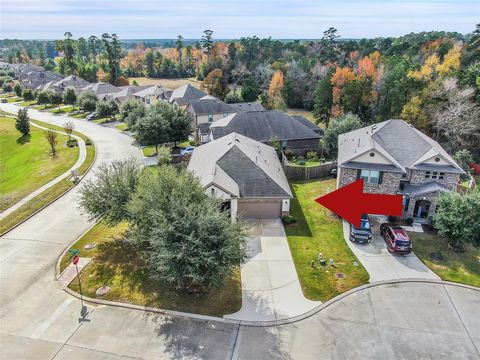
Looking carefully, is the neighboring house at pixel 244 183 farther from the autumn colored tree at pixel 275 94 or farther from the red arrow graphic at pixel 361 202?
the autumn colored tree at pixel 275 94

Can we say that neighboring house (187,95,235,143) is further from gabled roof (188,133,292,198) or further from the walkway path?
gabled roof (188,133,292,198)

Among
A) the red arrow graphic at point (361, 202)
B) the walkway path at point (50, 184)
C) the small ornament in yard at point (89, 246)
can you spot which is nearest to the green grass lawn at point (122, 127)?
the walkway path at point (50, 184)

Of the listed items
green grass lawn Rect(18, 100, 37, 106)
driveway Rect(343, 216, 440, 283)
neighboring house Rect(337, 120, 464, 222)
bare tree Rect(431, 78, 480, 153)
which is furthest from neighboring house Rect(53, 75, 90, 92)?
driveway Rect(343, 216, 440, 283)

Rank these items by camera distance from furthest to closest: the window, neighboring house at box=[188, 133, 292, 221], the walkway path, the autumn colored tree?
the autumn colored tree
the walkway path
the window
neighboring house at box=[188, 133, 292, 221]

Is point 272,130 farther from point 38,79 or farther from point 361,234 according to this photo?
point 38,79

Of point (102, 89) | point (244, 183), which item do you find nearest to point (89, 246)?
point (244, 183)
